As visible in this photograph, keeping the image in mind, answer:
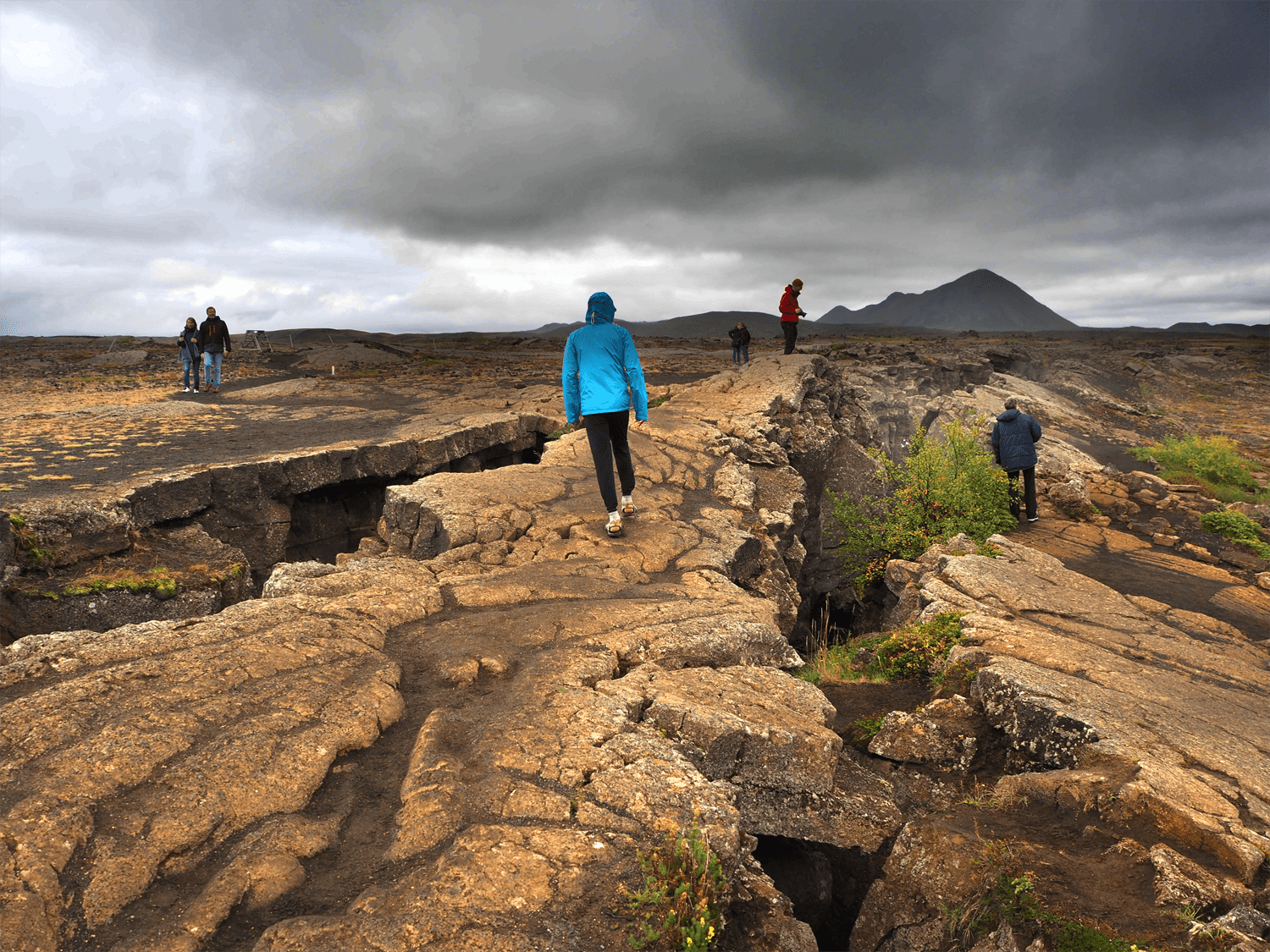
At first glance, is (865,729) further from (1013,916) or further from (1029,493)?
(1029,493)

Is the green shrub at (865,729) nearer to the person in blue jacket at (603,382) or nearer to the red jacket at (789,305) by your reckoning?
the person in blue jacket at (603,382)

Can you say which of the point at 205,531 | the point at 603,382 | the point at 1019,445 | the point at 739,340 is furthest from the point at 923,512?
the point at 739,340

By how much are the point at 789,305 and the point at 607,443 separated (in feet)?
35.8

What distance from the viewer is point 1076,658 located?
194 inches

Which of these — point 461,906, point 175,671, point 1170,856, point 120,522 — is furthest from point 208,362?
point 1170,856

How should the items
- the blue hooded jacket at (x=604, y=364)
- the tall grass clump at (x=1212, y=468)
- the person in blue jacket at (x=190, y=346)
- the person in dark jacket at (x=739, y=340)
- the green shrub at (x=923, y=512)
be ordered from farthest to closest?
the person in dark jacket at (x=739, y=340)
the person in blue jacket at (x=190, y=346)
the tall grass clump at (x=1212, y=468)
the green shrub at (x=923, y=512)
the blue hooded jacket at (x=604, y=364)

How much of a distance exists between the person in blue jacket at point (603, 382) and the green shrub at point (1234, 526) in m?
10.2

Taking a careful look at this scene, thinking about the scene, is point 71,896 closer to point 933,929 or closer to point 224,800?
point 224,800

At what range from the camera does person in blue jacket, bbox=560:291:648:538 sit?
567 centimetres

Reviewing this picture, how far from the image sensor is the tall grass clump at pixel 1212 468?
13609 millimetres

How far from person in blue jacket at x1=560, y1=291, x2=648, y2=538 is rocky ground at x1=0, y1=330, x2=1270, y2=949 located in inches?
34.6

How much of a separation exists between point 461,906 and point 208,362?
16.9 m

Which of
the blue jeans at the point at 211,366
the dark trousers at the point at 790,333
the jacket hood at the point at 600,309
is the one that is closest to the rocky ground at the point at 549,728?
the jacket hood at the point at 600,309

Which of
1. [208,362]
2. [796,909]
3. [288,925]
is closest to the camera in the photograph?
[288,925]
